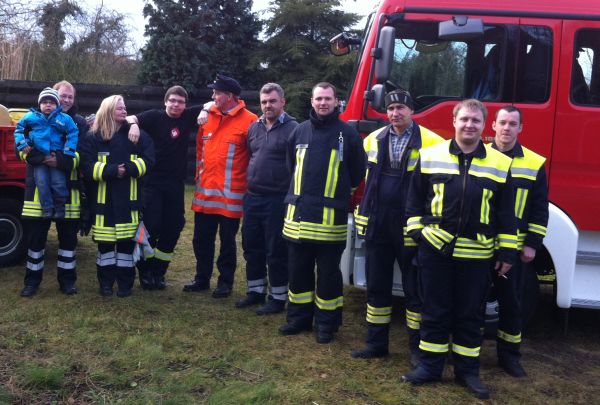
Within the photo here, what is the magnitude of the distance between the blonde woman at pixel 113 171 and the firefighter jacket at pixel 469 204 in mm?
2667

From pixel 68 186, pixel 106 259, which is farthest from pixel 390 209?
pixel 68 186

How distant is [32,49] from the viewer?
44.4 ft

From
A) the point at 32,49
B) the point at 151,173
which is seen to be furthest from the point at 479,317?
the point at 32,49

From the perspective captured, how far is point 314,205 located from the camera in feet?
14.8

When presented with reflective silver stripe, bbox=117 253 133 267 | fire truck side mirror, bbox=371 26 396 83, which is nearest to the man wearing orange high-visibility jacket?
reflective silver stripe, bbox=117 253 133 267

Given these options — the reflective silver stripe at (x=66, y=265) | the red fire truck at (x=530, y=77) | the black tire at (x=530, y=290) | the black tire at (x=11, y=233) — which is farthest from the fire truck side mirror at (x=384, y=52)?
the black tire at (x=11, y=233)

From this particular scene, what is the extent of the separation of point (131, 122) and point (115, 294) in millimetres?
1566

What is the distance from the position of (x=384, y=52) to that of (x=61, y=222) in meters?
3.14

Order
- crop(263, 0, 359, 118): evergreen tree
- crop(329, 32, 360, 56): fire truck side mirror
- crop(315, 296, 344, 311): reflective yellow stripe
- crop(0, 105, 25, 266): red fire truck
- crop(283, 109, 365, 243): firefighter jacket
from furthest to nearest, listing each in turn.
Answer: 1. crop(263, 0, 359, 118): evergreen tree
2. crop(329, 32, 360, 56): fire truck side mirror
3. crop(0, 105, 25, 266): red fire truck
4. crop(315, 296, 344, 311): reflective yellow stripe
5. crop(283, 109, 365, 243): firefighter jacket

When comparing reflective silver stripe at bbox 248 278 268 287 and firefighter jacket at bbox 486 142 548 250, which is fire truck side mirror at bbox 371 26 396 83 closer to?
firefighter jacket at bbox 486 142 548 250

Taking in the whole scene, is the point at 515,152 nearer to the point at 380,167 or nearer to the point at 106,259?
the point at 380,167

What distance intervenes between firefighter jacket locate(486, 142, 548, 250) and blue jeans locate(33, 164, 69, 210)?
11.8ft

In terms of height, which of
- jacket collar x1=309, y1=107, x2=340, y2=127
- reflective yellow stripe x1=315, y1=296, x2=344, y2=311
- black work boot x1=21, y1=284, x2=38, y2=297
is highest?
jacket collar x1=309, y1=107, x2=340, y2=127

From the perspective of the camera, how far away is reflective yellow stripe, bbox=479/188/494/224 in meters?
3.71
